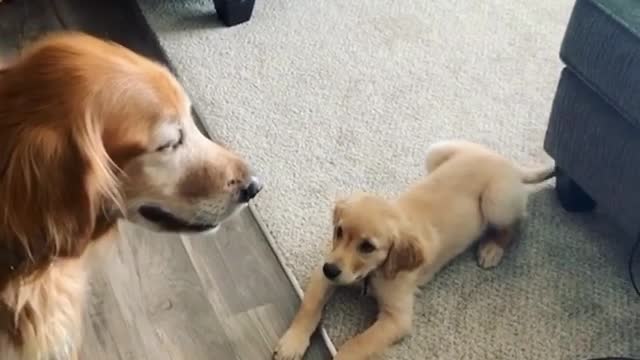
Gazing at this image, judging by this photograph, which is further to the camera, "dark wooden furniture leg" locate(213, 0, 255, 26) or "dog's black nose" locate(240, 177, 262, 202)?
"dark wooden furniture leg" locate(213, 0, 255, 26)

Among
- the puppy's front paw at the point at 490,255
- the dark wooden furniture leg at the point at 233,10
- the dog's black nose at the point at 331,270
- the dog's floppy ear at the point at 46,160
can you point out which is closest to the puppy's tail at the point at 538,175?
the puppy's front paw at the point at 490,255

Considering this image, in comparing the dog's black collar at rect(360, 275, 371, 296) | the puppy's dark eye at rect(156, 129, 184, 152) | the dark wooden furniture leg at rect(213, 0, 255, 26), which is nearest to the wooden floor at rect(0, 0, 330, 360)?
the dog's black collar at rect(360, 275, 371, 296)

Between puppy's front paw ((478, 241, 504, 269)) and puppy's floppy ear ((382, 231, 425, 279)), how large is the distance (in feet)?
0.72

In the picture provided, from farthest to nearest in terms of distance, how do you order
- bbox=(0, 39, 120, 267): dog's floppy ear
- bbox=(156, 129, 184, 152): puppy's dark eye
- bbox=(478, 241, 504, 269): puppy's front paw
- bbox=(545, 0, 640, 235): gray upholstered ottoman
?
bbox=(478, 241, 504, 269): puppy's front paw, bbox=(545, 0, 640, 235): gray upholstered ottoman, bbox=(156, 129, 184, 152): puppy's dark eye, bbox=(0, 39, 120, 267): dog's floppy ear

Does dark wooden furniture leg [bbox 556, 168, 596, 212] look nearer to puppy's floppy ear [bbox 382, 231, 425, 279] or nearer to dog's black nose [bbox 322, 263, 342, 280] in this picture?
puppy's floppy ear [bbox 382, 231, 425, 279]

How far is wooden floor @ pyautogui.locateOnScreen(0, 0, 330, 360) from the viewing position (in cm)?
182

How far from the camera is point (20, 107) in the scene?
4.16 feet

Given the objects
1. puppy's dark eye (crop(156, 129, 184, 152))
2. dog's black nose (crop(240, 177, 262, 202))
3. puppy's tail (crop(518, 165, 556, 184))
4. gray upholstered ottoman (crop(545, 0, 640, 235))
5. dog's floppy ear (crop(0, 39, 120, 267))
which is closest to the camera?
dog's floppy ear (crop(0, 39, 120, 267))

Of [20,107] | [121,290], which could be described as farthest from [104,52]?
[121,290]

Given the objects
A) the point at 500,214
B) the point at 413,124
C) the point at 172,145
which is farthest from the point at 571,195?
the point at 172,145

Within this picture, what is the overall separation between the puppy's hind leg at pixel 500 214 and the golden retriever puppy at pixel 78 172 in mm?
573

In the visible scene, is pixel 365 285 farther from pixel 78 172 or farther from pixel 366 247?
pixel 78 172

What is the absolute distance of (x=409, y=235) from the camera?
68.9 inches

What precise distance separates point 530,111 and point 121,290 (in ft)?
3.34
